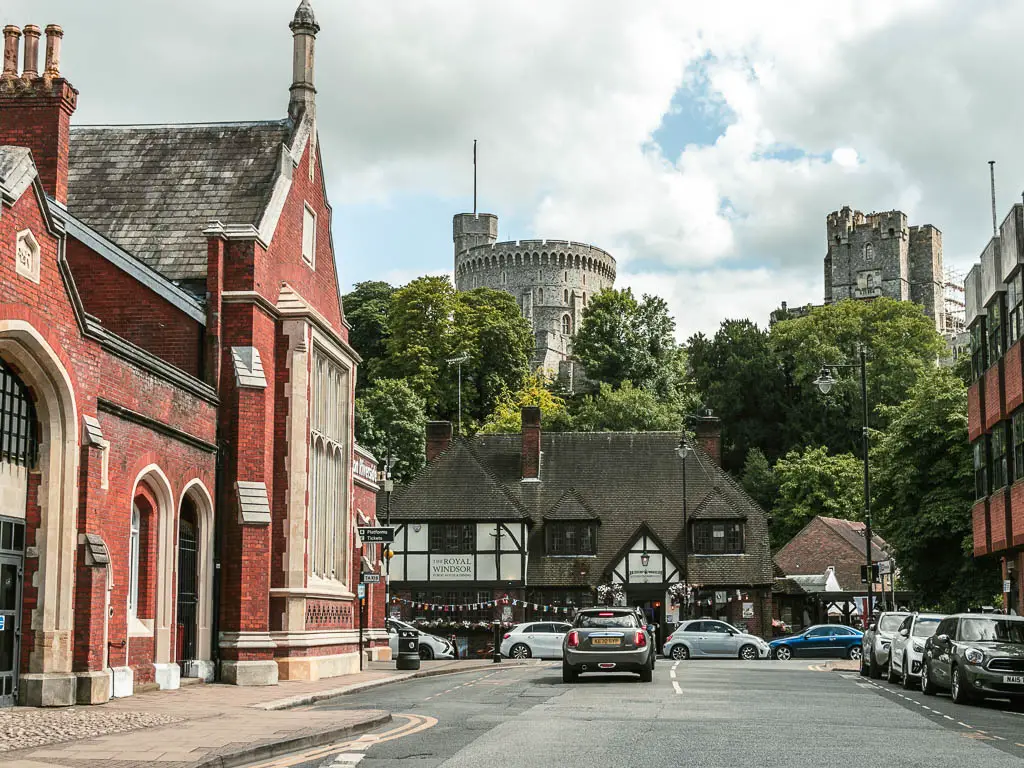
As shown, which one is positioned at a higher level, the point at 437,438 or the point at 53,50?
the point at 53,50

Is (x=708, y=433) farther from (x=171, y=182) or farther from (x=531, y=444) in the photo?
(x=171, y=182)

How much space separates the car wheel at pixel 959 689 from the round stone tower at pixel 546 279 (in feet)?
398

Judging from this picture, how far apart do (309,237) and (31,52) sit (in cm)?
744

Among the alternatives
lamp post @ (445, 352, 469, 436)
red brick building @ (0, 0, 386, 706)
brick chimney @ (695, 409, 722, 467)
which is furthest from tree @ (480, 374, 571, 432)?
red brick building @ (0, 0, 386, 706)

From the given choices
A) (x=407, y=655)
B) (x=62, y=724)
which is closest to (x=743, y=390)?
(x=407, y=655)

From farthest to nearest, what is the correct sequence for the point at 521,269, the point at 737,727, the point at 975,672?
1. the point at 521,269
2. the point at 975,672
3. the point at 737,727

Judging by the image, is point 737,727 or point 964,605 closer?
point 737,727

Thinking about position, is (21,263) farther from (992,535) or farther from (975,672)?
(992,535)

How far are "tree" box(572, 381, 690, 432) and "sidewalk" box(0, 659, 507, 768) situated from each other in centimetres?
6017

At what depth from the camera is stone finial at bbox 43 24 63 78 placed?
23.7 metres

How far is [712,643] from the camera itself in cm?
4312

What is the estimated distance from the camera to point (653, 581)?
2127 inches

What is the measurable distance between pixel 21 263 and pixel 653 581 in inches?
1576

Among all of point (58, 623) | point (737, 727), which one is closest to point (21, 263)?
point (58, 623)
